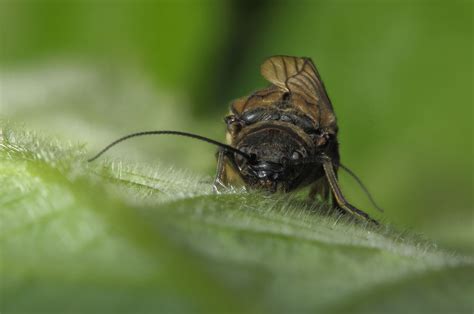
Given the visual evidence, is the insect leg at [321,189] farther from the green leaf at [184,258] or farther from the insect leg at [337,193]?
the green leaf at [184,258]

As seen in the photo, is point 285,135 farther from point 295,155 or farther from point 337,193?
point 337,193

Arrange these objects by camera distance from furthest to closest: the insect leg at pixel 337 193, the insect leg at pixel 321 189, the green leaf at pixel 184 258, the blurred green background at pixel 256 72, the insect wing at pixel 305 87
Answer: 1. the blurred green background at pixel 256 72
2. the insect leg at pixel 321 189
3. the insect wing at pixel 305 87
4. the insect leg at pixel 337 193
5. the green leaf at pixel 184 258

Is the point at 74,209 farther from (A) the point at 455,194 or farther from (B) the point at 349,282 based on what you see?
(A) the point at 455,194

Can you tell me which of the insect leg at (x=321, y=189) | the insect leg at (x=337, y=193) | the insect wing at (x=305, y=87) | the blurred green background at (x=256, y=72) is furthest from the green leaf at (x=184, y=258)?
the blurred green background at (x=256, y=72)

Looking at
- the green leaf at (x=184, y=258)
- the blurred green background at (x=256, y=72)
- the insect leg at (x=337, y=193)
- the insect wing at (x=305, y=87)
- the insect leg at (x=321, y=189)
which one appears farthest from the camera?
the blurred green background at (x=256, y=72)

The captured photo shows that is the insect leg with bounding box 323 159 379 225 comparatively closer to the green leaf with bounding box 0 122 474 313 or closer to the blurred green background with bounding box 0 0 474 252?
the green leaf with bounding box 0 122 474 313

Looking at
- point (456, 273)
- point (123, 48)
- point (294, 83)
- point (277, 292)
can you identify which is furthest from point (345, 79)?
point (277, 292)
